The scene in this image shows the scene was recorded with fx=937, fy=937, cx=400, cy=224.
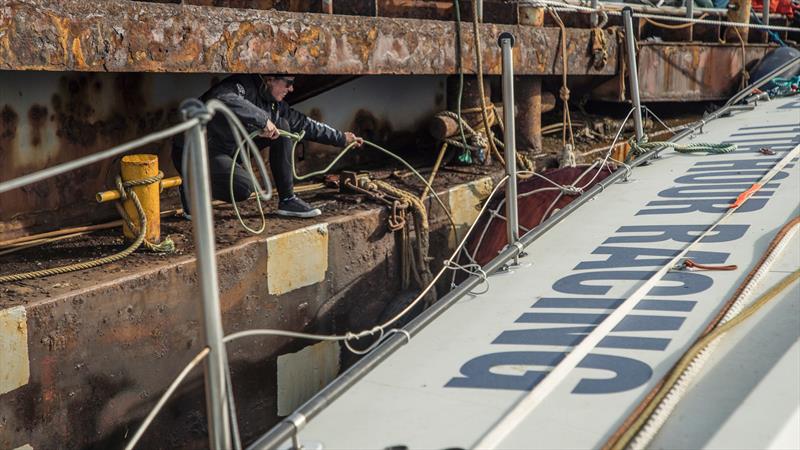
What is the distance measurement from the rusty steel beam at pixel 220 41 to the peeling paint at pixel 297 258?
0.88m

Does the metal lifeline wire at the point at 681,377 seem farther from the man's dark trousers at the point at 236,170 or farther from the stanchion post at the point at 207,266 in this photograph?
the man's dark trousers at the point at 236,170

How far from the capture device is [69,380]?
3.60 m

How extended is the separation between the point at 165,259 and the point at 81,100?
48.1 inches

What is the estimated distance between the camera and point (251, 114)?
15.5 feet

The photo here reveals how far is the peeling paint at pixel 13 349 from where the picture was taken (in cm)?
336

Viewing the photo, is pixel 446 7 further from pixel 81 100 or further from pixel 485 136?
pixel 81 100

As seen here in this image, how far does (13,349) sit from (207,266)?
162 cm

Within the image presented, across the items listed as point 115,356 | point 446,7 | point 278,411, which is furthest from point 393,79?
point 115,356

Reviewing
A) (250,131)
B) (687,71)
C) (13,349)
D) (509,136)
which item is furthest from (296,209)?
(687,71)

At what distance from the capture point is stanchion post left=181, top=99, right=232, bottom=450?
2096 millimetres

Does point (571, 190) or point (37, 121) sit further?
point (571, 190)

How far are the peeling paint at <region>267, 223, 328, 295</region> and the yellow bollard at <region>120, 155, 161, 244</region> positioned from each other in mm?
545

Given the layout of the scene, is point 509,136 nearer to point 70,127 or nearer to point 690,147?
point 690,147

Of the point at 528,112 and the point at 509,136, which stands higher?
the point at 509,136
